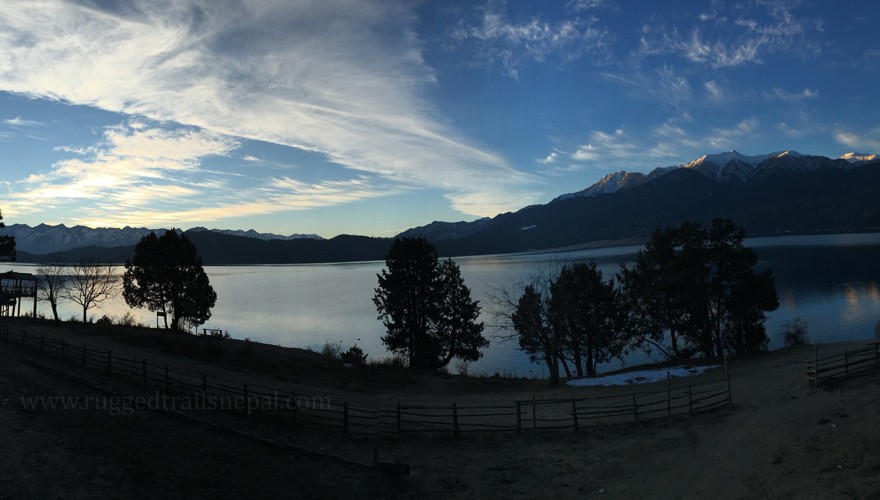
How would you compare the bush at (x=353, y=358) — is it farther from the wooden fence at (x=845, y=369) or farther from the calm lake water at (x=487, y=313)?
the wooden fence at (x=845, y=369)

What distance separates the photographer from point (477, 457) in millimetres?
21172

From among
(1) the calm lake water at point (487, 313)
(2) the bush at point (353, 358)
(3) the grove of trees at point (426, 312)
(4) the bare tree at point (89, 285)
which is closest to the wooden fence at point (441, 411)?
(2) the bush at point (353, 358)

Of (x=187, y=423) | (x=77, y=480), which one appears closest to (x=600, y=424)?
(x=187, y=423)

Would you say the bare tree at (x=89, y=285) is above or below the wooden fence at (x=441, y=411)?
above

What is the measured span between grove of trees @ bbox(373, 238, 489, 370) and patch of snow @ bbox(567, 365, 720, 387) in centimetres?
1629

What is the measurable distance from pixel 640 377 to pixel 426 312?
74.6 feet

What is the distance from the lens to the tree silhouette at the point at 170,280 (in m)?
55.5

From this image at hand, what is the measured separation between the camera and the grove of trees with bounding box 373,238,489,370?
49.3 meters

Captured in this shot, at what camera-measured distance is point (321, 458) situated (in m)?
20.1

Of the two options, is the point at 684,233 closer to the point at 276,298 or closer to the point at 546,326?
the point at 546,326

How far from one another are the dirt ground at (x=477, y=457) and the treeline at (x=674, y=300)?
1861 centimetres

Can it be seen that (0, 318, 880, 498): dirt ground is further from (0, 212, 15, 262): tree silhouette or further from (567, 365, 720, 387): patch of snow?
(0, 212, 15, 262): tree silhouette

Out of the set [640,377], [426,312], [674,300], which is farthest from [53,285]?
[674,300]

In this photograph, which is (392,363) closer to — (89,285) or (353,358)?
(353,358)
